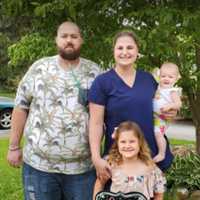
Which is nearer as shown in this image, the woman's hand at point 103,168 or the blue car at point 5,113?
the woman's hand at point 103,168

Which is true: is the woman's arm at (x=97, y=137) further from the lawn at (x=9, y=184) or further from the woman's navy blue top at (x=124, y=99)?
the lawn at (x=9, y=184)

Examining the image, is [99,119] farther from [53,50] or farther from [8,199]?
[8,199]

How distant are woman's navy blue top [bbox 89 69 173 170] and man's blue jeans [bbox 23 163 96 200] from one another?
448mm

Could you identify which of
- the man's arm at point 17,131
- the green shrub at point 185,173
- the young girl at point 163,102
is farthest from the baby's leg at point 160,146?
the green shrub at point 185,173

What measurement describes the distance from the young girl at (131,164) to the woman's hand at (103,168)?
3 centimetres

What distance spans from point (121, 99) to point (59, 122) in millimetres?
482

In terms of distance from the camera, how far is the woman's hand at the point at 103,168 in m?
3.98

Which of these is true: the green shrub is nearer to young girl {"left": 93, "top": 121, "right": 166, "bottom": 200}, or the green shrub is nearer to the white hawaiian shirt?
the white hawaiian shirt

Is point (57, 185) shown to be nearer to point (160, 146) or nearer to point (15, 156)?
point (15, 156)

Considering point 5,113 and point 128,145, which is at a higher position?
point 128,145

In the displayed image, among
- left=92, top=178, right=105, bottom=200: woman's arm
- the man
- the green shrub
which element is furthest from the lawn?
left=92, top=178, right=105, bottom=200: woman's arm

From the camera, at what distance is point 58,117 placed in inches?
163

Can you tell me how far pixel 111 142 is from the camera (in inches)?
160

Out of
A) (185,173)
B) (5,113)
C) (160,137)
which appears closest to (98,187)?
(160,137)
